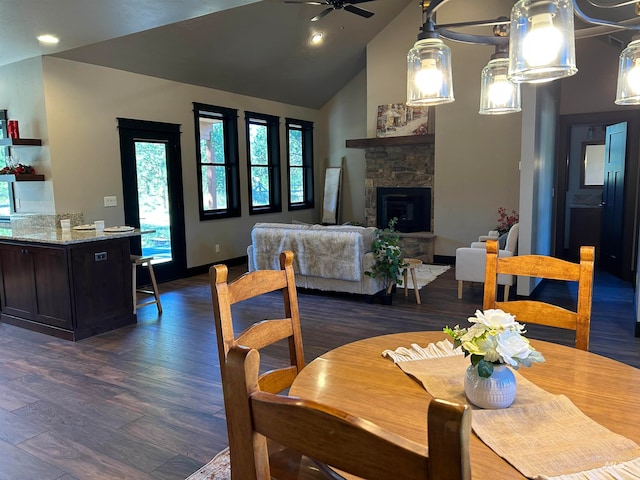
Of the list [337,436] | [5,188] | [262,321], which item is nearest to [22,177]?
[5,188]

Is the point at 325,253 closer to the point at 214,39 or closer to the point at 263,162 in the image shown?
the point at 214,39

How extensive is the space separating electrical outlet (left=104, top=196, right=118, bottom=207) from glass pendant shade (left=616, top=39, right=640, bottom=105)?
18.0ft

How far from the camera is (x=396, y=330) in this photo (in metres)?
4.27

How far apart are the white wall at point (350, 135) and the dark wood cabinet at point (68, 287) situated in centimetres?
558

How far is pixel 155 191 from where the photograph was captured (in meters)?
6.32

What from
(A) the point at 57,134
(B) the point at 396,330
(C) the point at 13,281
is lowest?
(B) the point at 396,330

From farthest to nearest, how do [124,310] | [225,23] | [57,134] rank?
[225,23], [57,134], [124,310]

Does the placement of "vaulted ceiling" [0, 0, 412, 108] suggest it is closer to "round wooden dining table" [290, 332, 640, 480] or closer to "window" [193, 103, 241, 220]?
"window" [193, 103, 241, 220]

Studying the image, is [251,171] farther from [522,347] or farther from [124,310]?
[522,347]

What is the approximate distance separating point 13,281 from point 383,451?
515 cm

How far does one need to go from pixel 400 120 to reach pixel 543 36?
268 inches

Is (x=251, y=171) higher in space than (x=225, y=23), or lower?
lower

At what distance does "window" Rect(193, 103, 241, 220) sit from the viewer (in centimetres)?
699

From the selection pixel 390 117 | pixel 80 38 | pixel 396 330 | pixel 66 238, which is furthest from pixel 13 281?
pixel 390 117
